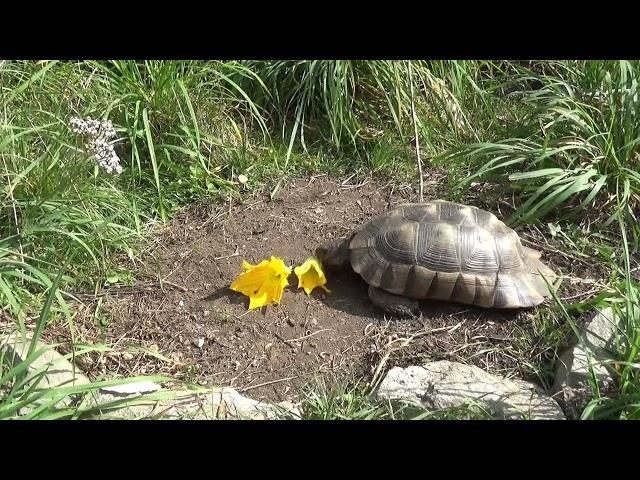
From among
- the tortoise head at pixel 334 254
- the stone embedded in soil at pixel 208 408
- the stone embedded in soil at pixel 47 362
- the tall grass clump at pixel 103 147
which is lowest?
the stone embedded in soil at pixel 208 408

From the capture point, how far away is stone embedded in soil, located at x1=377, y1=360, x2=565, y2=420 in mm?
2918

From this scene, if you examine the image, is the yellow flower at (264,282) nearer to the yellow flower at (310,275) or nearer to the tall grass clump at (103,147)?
the yellow flower at (310,275)

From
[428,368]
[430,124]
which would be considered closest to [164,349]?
[428,368]

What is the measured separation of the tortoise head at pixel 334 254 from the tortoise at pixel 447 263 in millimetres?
98

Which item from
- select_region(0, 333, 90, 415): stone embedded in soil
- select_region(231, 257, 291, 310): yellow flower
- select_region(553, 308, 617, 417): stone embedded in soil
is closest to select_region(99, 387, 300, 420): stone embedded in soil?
select_region(0, 333, 90, 415): stone embedded in soil

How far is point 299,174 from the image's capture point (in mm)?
4777

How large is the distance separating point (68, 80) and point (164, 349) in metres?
2.04

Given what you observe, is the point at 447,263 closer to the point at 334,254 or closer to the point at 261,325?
the point at 334,254

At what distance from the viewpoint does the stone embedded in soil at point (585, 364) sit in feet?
9.59

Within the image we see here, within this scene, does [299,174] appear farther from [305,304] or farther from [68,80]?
[68,80]

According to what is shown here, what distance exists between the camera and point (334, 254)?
3863 millimetres

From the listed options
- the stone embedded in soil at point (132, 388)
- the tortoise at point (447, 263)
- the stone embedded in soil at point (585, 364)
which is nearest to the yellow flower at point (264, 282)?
the tortoise at point (447, 263)

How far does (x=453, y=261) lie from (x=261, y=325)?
3.59ft

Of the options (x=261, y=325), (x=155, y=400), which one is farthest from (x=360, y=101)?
(x=155, y=400)
